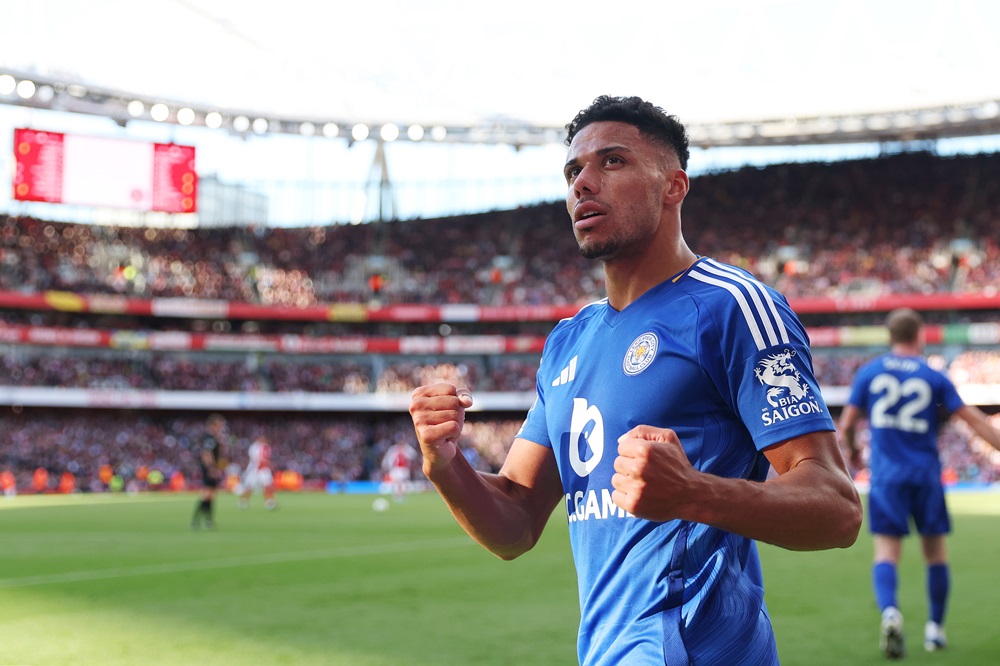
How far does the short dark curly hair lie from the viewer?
8.96 feet

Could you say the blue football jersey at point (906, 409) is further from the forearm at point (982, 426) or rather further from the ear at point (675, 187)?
the ear at point (675, 187)

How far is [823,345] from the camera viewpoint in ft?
155

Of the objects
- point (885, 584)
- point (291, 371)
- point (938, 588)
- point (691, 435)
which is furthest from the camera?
point (291, 371)

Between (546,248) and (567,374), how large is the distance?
52.7m

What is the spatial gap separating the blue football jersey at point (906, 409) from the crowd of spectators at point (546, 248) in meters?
40.0

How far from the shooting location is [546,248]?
55.3 m

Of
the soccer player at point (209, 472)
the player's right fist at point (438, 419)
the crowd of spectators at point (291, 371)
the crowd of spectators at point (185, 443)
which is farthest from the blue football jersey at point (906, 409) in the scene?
the crowd of spectators at point (291, 371)

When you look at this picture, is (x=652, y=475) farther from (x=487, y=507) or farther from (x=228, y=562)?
(x=228, y=562)

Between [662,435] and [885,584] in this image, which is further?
[885,584]

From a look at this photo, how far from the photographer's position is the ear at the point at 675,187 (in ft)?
9.12

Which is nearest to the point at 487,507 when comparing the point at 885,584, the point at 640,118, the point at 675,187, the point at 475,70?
the point at 675,187

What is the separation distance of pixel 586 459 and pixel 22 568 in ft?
38.4

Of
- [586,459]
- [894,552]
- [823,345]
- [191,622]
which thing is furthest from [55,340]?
[586,459]

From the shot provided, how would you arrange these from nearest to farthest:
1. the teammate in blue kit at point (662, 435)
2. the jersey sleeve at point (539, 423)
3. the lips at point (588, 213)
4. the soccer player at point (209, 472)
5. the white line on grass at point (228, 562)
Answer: the teammate in blue kit at point (662, 435) < the lips at point (588, 213) < the jersey sleeve at point (539, 423) < the white line on grass at point (228, 562) < the soccer player at point (209, 472)
